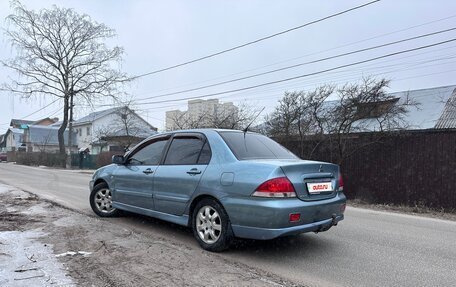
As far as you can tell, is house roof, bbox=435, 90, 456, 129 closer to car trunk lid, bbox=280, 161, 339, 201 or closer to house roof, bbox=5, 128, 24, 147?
car trunk lid, bbox=280, 161, 339, 201

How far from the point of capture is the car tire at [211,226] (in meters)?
5.20

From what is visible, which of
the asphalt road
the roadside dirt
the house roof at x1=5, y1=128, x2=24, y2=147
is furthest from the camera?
the house roof at x1=5, y1=128, x2=24, y2=147

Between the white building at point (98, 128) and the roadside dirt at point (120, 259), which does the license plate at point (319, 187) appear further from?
the white building at point (98, 128)

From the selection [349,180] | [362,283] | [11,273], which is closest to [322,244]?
[362,283]

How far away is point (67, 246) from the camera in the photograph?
5508mm

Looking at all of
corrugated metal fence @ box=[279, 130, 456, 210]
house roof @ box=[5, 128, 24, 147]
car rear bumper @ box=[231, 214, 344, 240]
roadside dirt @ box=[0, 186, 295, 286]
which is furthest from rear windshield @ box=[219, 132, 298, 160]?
house roof @ box=[5, 128, 24, 147]

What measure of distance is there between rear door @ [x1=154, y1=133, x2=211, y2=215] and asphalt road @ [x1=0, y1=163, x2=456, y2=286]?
0.58 metres

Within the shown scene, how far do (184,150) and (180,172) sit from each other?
0.40m

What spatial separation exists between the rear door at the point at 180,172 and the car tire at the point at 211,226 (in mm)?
269

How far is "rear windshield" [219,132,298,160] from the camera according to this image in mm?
5520

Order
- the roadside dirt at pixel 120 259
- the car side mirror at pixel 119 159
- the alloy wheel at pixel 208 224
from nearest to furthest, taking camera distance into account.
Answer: the roadside dirt at pixel 120 259
the alloy wheel at pixel 208 224
the car side mirror at pixel 119 159

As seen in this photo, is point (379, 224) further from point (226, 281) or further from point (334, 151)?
point (334, 151)

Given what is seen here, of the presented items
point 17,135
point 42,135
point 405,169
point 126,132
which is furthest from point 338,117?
point 17,135

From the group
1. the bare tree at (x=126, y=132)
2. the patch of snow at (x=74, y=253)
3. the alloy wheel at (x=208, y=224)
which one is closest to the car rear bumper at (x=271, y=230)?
the alloy wheel at (x=208, y=224)
